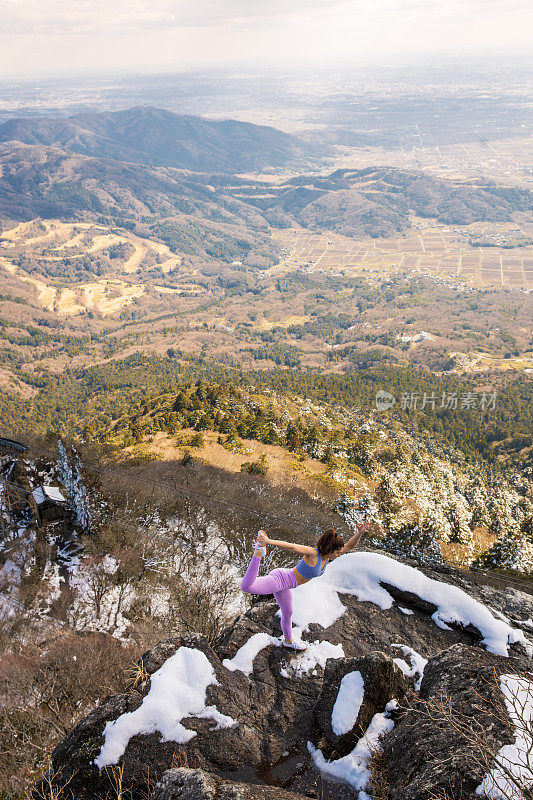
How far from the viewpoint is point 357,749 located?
738cm

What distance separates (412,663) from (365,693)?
233 cm

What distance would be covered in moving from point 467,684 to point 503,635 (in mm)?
4353

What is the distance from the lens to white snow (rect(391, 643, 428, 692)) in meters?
9.10

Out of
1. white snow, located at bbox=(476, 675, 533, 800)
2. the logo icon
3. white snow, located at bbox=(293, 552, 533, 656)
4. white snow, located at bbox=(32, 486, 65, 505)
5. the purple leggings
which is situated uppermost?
white snow, located at bbox=(476, 675, 533, 800)

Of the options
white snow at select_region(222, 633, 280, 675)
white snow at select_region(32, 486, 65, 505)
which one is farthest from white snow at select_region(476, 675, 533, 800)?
white snow at select_region(32, 486, 65, 505)

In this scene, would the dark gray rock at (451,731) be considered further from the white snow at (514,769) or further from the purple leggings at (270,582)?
the purple leggings at (270,582)

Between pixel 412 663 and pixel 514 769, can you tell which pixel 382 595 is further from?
pixel 514 769

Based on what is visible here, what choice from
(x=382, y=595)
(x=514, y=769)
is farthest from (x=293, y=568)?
(x=382, y=595)

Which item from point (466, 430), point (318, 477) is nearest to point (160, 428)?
point (318, 477)

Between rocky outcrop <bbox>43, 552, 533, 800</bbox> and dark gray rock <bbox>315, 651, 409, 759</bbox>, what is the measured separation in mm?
18

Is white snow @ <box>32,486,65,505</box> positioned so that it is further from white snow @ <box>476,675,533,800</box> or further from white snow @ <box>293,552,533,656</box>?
white snow @ <box>476,675,533,800</box>

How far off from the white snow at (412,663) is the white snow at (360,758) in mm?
1259

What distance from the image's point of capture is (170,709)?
801cm

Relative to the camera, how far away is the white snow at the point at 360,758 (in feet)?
23.1
